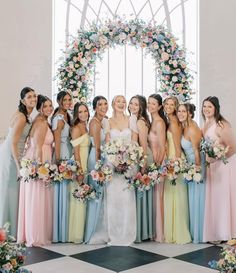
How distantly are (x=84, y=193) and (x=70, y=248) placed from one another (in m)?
0.59

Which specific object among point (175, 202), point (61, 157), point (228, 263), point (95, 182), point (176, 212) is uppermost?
point (61, 157)

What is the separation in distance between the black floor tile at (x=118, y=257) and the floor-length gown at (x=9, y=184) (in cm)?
102

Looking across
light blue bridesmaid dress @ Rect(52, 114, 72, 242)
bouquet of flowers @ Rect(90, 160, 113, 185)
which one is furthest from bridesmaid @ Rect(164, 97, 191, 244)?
light blue bridesmaid dress @ Rect(52, 114, 72, 242)

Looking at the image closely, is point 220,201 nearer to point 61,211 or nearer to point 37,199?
point 61,211

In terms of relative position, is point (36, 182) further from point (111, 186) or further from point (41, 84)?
point (41, 84)

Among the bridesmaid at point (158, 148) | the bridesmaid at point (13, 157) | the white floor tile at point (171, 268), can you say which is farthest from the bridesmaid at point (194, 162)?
the bridesmaid at point (13, 157)

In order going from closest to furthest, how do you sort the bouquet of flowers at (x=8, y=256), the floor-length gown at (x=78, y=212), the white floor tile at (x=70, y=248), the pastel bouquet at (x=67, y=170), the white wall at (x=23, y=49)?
the bouquet of flowers at (x=8, y=256) < the white floor tile at (x=70, y=248) < the pastel bouquet at (x=67, y=170) < the floor-length gown at (x=78, y=212) < the white wall at (x=23, y=49)

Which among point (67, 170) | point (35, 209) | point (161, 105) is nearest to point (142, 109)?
point (161, 105)

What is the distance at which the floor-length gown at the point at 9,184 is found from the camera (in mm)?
5164

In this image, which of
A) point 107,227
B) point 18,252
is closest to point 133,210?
point 107,227

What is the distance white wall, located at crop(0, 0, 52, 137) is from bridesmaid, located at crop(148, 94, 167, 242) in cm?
313

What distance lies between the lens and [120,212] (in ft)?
16.5

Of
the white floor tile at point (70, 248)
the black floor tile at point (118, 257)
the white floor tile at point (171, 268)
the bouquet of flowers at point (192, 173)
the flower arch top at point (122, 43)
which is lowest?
the white floor tile at point (171, 268)

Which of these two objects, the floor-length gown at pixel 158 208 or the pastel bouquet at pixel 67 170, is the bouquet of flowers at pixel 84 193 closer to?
the pastel bouquet at pixel 67 170
